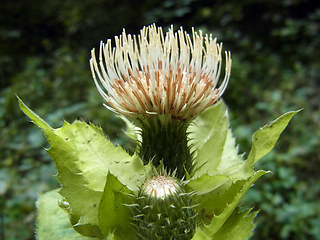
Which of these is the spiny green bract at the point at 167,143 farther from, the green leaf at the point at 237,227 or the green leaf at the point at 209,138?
the green leaf at the point at 237,227

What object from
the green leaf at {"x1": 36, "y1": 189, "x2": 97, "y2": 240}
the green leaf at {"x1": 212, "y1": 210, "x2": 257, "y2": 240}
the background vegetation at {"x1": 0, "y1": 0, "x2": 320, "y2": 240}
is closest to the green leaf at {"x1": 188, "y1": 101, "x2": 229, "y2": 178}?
the green leaf at {"x1": 212, "y1": 210, "x2": 257, "y2": 240}

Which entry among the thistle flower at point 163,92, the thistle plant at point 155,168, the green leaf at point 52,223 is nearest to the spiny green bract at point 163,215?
the thistle plant at point 155,168

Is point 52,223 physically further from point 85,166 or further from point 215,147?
point 215,147

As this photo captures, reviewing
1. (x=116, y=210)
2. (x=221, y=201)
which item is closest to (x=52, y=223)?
(x=116, y=210)

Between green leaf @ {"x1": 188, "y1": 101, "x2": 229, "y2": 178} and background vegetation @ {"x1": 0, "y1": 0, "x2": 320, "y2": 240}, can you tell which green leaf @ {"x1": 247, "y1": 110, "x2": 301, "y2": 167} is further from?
background vegetation @ {"x1": 0, "y1": 0, "x2": 320, "y2": 240}

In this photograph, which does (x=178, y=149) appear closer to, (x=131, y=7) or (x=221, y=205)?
(x=221, y=205)

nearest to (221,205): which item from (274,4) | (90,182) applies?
(90,182)
